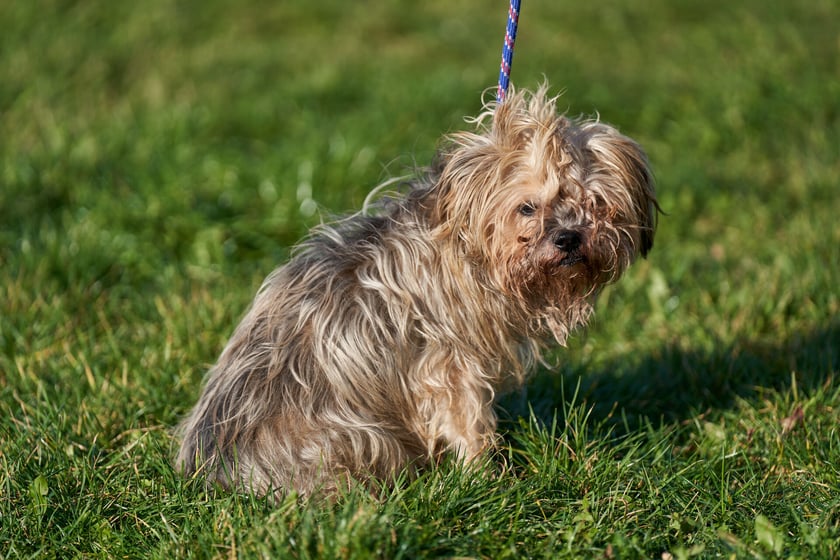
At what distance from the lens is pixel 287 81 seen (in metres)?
9.38

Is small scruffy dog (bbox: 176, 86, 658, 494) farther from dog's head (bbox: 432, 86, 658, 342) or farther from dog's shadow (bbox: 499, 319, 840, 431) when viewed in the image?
dog's shadow (bbox: 499, 319, 840, 431)

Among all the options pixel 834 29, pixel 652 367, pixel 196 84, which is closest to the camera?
pixel 652 367

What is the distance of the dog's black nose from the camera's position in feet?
12.0

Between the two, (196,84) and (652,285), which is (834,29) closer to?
(652,285)

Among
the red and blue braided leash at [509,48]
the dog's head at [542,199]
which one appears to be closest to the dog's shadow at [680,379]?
the dog's head at [542,199]

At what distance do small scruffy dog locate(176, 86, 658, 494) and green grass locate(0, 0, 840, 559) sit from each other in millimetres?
234

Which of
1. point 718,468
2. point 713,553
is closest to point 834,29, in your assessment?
point 718,468

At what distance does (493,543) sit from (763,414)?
1.91 metres

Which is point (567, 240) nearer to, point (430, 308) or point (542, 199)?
point (542, 199)

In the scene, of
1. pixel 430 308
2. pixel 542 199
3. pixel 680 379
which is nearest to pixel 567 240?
pixel 542 199

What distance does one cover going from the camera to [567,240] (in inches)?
144

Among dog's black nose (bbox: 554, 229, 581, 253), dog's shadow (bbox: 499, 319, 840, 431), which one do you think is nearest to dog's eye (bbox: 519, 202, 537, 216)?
dog's black nose (bbox: 554, 229, 581, 253)

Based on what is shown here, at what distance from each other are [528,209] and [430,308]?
55cm

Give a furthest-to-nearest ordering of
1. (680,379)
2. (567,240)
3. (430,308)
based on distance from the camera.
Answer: (680,379)
(430,308)
(567,240)
